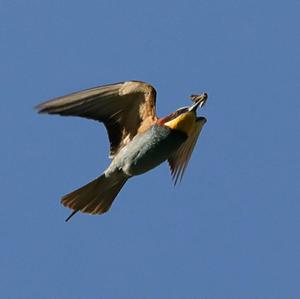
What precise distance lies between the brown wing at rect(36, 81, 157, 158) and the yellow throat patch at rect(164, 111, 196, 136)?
365mm

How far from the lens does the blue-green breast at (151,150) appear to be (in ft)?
54.0

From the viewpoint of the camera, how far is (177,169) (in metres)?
18.3

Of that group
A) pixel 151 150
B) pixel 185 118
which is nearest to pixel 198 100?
pixel 185 118

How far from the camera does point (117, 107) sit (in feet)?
55.9

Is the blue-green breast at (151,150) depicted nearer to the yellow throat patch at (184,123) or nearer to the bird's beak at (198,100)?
the yellow throat patch at (184,123)

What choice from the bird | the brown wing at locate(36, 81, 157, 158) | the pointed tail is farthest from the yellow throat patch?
the pointed tail

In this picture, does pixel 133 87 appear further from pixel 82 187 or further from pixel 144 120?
pixel 82 187

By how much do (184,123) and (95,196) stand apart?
1758 mm

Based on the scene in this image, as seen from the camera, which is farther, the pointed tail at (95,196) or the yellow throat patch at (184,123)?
the pointed tail at (95,196)

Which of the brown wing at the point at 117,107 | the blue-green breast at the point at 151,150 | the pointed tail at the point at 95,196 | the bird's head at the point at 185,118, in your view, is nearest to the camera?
the blue-green breast at the point at 151,150

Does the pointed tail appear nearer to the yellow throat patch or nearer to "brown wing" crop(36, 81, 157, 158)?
"brown wing" crop(36, 81, 157, 158)

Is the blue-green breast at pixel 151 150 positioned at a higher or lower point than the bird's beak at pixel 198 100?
lower

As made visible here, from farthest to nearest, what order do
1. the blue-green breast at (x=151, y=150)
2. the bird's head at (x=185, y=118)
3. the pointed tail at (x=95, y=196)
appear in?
1. the pointed tail at (x=95, y=196)
2. the bird's head at (x=185, y=118)
3. the blue-green breast at (x=151, y=150)

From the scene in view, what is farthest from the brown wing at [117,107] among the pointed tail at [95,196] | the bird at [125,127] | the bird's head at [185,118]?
the pointed tail at [95,196]
